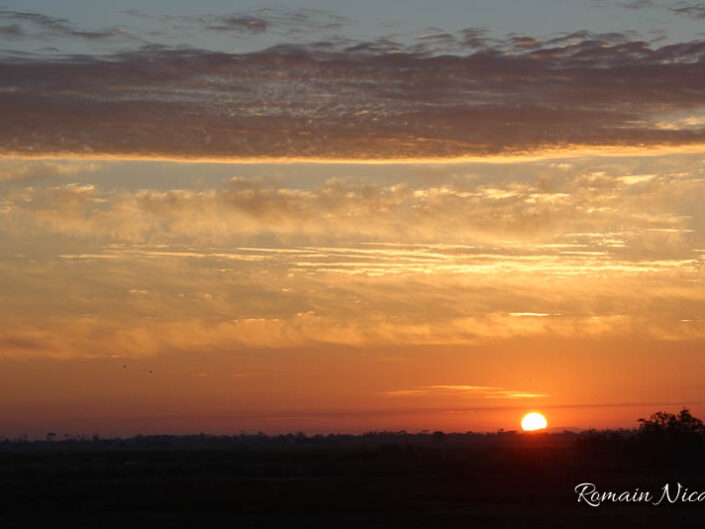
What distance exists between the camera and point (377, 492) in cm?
4981

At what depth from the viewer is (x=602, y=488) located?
50188 millimetres

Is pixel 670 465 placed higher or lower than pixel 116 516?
higher

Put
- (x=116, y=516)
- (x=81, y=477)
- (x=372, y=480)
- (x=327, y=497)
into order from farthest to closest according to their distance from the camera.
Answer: (x=81, y=477) → (x=372, y=480) → (x=327, y=497) → (x=116, y=516)

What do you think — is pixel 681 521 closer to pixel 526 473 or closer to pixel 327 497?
pixel 327 497

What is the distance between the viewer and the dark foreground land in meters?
37.8

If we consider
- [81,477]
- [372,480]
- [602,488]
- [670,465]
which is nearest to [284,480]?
[372,480]

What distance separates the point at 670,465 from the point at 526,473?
12.4 m

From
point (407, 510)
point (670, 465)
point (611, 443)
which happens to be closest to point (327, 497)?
point (407, 510)

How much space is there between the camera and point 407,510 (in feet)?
136

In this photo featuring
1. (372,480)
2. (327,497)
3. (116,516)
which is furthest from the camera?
(372,480)

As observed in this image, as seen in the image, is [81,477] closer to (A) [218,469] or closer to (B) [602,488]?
(A) [218,469]

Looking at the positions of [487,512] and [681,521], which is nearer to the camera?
[681,521]

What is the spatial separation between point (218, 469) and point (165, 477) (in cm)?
1064

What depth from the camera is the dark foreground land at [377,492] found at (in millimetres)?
37781
